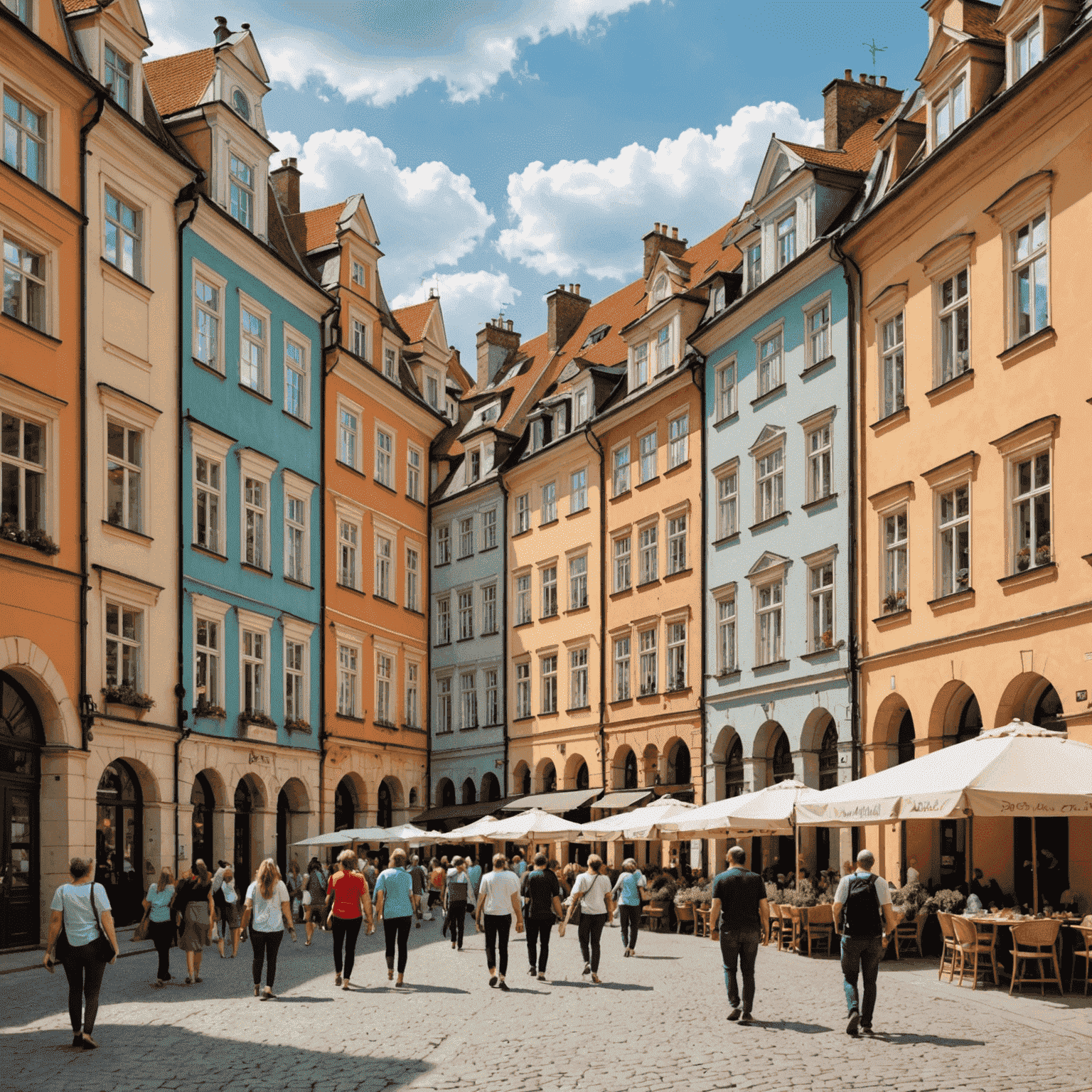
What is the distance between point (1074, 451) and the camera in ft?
79.5

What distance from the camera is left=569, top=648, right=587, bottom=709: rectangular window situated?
4566cm

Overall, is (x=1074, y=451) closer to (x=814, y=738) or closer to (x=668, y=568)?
(x=814, y=738)

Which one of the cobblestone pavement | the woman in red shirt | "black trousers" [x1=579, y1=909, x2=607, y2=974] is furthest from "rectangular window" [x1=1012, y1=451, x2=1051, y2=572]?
the woman in red shirt

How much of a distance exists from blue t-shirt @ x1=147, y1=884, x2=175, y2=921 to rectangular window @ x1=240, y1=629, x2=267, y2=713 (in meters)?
14.5

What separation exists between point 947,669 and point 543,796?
19175mm

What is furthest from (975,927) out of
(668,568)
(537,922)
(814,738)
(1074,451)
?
(668,568)

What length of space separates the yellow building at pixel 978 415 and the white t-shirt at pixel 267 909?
41.1 ft

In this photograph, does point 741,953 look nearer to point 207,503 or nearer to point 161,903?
point 161,903

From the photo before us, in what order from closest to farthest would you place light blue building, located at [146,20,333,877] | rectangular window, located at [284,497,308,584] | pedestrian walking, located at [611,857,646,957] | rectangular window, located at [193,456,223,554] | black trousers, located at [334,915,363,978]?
black trousers, located at [334,915,363,978] → pedestrian walking, located at [611,857,646,957] → light blue building, located at [146,20,333,877] → rectangular window, located at [193,456,223,554] → rectangular window, located at [284,497,308,584]

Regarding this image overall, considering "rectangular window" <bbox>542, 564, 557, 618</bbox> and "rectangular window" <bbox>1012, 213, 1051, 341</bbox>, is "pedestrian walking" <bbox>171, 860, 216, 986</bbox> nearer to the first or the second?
"rectangular window" <bbox>1012, 213, 1051, 341</bbox>

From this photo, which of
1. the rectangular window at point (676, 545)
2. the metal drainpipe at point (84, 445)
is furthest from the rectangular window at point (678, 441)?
the metal drainpipe at point (84, 445)

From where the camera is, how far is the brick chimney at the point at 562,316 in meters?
55.3

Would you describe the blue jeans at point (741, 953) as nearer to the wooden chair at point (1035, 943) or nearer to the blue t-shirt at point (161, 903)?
the wooden chair at point (1035, 943)

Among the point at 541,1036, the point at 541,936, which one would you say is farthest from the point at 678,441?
the point at 541,1036
